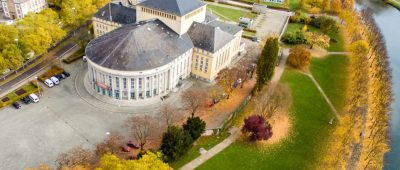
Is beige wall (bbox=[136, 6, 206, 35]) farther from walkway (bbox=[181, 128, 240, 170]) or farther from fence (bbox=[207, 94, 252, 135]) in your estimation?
walkway (bbox=[181, 128, 240, 170])

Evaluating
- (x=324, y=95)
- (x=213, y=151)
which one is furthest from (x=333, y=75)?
(x=213, y=151)

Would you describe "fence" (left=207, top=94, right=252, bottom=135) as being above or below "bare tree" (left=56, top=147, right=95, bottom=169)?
below

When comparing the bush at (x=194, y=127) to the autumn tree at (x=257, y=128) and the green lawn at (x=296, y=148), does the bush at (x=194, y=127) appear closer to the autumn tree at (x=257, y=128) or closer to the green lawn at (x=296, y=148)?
the green lawn at (x=296, y=148)

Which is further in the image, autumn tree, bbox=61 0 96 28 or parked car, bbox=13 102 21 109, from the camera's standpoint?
autumn tree, bbox=61 0 96 28

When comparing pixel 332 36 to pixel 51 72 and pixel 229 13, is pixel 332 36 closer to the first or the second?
pixel 229 13

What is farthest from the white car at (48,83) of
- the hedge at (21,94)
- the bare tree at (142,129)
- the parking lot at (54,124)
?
the bare tree at (142,129)

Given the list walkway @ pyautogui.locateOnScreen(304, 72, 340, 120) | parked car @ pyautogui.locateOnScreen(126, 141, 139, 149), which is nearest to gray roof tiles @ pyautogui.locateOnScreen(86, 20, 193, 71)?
parked car @ pyautogui.locateOnScreen(126, 141, 139, 149)
